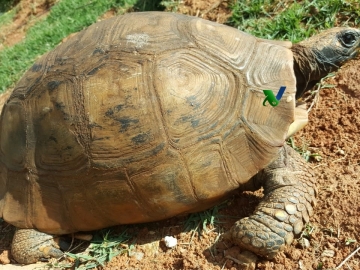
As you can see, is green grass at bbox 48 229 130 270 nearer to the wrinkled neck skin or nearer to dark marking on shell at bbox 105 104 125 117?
dark marking on shell at bbox 105 104 125 117

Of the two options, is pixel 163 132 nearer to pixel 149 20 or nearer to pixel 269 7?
pixel 149 20

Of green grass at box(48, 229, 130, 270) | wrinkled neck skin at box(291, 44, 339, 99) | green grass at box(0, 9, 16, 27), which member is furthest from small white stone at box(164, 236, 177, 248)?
green grass at box(0, 9, 16, 27)

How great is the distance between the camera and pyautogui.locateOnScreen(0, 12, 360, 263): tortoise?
301 centimetres

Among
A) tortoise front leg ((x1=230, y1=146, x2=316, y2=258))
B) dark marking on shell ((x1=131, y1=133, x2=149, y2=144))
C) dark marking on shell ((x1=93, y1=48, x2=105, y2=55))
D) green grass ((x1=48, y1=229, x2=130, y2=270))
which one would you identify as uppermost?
dark marking on shell ((x1=93, y1=48, x2=105, y2=55))

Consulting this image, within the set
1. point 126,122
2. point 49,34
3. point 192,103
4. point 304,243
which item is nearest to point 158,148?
point 126,122

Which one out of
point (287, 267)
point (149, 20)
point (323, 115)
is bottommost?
point (287, 267)

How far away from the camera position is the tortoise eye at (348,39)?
3.58 metres

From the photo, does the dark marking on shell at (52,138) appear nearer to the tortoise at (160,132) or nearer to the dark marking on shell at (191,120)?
the tortoise at (160,132)

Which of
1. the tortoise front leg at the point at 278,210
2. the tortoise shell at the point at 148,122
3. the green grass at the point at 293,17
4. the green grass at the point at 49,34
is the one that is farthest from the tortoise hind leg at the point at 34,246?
the green grass at the point at 49,34

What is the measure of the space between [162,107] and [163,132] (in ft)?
0.63

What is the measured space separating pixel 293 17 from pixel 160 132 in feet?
8.87

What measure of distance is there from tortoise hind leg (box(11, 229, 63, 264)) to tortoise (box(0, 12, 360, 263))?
0.05 meters

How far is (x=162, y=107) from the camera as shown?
3012 mm

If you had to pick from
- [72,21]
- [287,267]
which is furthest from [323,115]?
[72,21]
